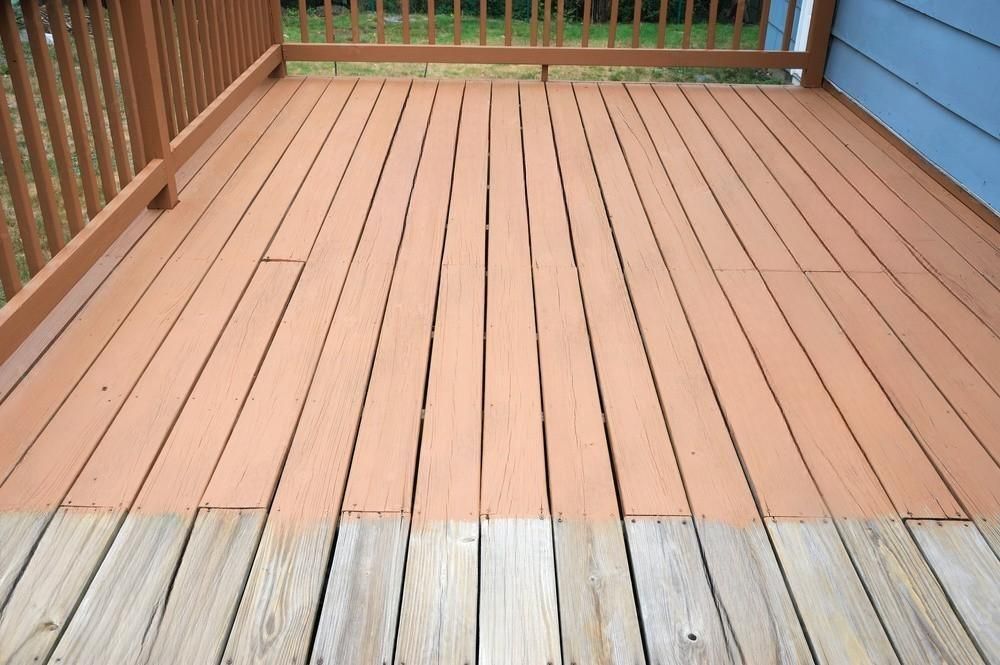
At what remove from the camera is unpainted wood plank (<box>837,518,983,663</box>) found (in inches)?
61.1

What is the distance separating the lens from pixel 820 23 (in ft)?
15.8

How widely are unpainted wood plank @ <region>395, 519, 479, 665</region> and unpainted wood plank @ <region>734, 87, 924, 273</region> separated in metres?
1.79

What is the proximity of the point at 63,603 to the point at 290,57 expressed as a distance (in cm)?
378

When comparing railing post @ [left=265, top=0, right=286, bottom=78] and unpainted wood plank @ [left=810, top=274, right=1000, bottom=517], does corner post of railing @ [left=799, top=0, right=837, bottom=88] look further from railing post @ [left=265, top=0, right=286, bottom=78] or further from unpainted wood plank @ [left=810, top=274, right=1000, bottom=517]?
railing post @ [left=265, top=0, right=286, bottom=78]

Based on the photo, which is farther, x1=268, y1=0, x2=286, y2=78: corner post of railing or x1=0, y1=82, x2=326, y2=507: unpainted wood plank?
x1=268, y1=0, x2=286, y2=78: corner post of railing

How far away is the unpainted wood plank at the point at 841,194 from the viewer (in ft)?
9.79

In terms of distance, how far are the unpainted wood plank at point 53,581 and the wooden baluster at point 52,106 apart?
3.61ft

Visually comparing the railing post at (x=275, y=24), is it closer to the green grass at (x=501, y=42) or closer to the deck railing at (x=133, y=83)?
the deck railing at (x=133, y=83)

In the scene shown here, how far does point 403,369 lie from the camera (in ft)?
7.55

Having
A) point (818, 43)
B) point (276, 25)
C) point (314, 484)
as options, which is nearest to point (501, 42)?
point (276, 25)

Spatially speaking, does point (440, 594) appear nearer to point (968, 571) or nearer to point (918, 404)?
point (968, 571)

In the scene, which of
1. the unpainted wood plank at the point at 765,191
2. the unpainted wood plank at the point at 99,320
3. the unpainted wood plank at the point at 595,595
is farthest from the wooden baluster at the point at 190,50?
the unpainted wood plank at the point at 595,595

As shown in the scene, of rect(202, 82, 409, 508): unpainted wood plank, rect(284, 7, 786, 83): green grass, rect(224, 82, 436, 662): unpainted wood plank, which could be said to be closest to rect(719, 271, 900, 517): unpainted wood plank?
rect(224, 82, 436, 662): unpainted wood plank

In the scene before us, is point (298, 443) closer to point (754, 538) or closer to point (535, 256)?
point (754, 538)
